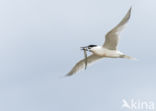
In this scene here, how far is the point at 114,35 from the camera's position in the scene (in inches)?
2004

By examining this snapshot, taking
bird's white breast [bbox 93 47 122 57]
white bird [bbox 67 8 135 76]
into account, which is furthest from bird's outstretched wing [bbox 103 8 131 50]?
bird's white breast [bbox 93 47 122 57]

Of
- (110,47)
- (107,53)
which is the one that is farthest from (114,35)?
(107,53)

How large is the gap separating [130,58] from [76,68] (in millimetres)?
3275

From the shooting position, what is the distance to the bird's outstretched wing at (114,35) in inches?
1980

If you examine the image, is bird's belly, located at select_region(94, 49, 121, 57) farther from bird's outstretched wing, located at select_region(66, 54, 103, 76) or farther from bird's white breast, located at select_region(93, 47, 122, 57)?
bird's outstretched wing, located at select_region(66, 54, 103, 76)

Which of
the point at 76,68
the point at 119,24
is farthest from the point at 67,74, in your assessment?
the point at 119,24

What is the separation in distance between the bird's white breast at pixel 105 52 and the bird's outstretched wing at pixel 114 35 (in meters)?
0.17

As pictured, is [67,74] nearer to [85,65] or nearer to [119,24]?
[85,65]

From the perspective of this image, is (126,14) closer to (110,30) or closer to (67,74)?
(110,30)

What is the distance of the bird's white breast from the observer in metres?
51.3

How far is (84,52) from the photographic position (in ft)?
172

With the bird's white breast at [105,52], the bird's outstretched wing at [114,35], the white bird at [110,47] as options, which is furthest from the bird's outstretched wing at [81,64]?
the bird's outstretched wing at [114,35]

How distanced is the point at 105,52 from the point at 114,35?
1006mm

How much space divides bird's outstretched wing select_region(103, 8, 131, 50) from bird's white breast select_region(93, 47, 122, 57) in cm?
17
